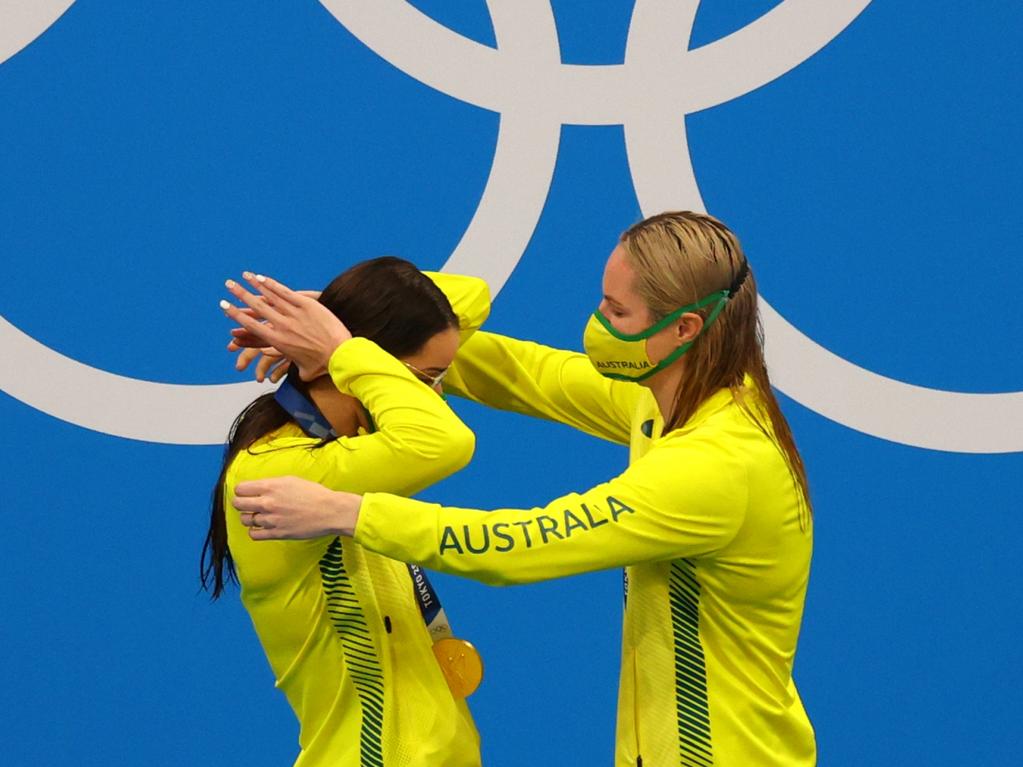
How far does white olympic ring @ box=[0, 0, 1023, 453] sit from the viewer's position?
3.19 metres

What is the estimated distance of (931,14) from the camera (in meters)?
3.27

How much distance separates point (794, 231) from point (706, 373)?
4.30 feet

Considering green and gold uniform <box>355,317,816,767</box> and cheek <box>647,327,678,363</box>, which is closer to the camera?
green and gold uniform <box>355,317,816,767</box>

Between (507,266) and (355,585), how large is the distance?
128cm

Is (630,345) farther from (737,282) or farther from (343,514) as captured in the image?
(343,514)

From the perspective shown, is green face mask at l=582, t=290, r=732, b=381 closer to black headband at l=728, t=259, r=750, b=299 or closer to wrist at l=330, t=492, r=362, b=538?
black headband at l=728, t=259, r=750, b=299

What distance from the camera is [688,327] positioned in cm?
204

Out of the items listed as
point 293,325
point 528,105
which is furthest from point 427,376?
point 528,105

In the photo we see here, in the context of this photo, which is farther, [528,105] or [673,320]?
[528,105]

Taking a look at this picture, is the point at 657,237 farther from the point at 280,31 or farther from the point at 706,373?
the point at 280,31

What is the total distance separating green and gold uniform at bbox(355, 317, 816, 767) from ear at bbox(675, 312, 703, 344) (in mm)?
91

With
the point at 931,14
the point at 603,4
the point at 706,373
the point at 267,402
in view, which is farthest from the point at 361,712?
the point at 931,14

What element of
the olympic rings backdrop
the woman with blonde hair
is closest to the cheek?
the woman with blonde hair

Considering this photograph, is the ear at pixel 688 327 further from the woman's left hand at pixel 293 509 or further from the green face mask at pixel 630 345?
the woman's left hand at pixel 293 509
